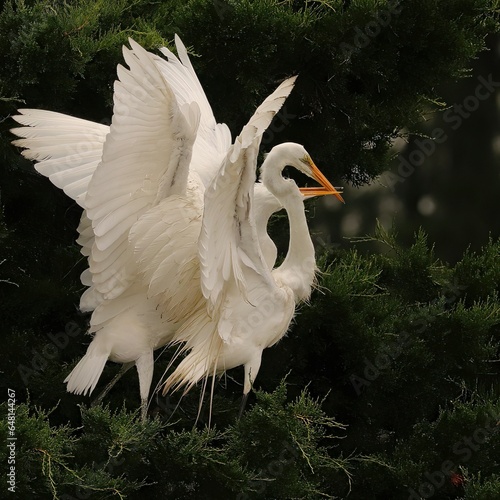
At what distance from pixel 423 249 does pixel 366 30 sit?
35.9 inches

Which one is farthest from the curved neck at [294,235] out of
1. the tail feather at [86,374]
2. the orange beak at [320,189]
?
the tail feather at [86,374]

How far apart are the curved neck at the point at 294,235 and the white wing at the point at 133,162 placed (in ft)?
1.41

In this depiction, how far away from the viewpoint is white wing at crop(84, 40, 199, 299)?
14.6 feet

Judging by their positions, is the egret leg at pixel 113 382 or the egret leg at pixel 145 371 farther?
the egret leg at pixel 113 382

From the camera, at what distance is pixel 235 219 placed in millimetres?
4660

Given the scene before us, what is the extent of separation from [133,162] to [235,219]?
38 cm

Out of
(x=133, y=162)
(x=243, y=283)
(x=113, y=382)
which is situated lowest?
(x=113, y=382)

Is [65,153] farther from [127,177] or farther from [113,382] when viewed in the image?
[113,382]

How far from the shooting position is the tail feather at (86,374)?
16.0 ft

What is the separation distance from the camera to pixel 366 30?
569 centimetres

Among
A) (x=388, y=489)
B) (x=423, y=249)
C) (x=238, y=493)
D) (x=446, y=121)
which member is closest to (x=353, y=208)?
(x=446, y=121)

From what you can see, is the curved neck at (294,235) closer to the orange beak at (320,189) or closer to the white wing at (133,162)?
the orange beak at (320,189)

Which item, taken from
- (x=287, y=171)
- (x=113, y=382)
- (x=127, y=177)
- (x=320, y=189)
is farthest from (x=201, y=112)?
(x=113, y=382)

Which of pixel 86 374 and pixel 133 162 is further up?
pixel 133 162
